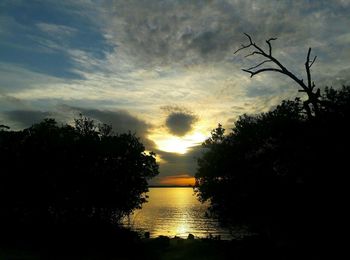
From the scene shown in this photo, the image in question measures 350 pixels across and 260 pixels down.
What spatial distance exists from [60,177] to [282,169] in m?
37.3

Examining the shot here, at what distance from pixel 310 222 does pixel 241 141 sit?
71.8 ft

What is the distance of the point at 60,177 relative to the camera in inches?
2083

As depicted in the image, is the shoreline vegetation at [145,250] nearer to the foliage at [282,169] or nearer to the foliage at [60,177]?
the foliage at [282,169]

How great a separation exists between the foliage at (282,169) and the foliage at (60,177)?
1267 cm

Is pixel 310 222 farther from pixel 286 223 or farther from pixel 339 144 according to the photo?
pixel 339 144

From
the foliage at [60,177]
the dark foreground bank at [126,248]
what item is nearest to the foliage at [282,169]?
the dark foreground bank at [126,248]

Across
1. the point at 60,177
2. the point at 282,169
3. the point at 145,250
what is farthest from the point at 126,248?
the point at 282,169

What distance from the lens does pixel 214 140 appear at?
5034 cm

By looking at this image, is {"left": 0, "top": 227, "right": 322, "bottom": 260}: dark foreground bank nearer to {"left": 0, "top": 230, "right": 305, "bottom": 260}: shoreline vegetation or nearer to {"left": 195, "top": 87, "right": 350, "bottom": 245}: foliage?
{"left": 0, "top": 230, "right": 305, "bottom": 260}: shoreline vegetation

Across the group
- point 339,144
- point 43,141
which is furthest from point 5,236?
point 339,144

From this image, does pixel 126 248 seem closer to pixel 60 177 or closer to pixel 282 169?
pixel 60 177

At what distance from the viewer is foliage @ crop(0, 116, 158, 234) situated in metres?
53.0

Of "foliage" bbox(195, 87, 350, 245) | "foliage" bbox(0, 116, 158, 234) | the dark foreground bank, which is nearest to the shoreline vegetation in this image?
the dark foreground bank

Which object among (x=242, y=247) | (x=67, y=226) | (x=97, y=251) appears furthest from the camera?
(x=67, y=226)
